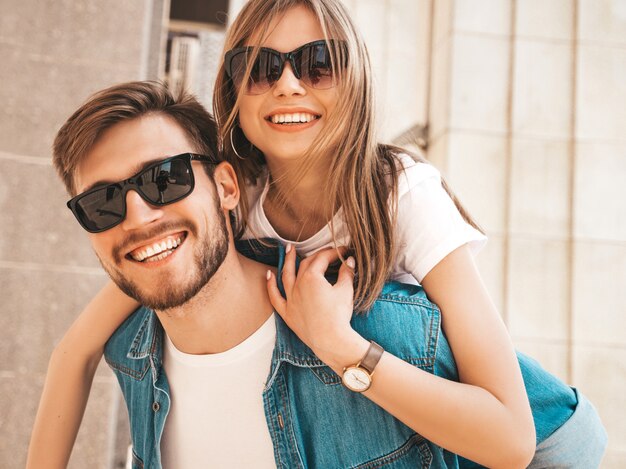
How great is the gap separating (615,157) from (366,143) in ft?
14.0

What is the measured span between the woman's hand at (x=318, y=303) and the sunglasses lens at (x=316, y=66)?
0.55 metres

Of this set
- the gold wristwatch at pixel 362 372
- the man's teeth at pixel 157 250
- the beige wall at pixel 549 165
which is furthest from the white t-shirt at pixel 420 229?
the beige wall at pixel 549 165

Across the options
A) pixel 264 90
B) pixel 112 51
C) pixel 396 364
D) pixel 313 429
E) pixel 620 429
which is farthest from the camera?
pixel 620 429

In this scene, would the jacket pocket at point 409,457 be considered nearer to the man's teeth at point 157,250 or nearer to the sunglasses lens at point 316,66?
the man's teeth at point 157,250

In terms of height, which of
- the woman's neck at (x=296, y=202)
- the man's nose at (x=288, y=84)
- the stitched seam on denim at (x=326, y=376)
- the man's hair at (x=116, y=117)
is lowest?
the stitched seam on denim at (x=326, y=376)

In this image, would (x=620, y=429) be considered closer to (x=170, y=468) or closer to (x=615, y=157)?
(x=615, y=157)

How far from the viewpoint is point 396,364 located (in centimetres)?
191

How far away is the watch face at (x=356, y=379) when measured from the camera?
188 centimetres

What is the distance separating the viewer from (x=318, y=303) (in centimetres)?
200

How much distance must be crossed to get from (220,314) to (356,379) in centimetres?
55

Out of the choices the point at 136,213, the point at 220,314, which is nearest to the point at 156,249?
the point at 136,213

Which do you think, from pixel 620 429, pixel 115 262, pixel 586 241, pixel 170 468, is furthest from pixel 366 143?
pixel 620 429

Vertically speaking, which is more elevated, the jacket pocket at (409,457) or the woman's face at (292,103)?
the woman's face at (292,103)

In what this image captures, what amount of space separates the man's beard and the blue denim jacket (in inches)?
11.0
